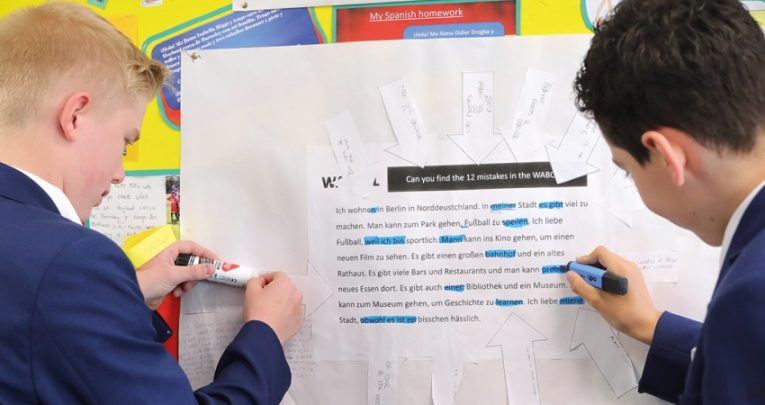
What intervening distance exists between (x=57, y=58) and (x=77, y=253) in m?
0.23

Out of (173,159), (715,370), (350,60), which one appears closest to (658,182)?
(715,370)

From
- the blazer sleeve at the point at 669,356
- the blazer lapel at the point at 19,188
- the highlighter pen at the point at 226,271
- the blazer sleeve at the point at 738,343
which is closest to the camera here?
the blazer sleeve at the point at 738,343

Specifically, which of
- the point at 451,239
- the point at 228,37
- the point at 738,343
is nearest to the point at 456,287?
the point at 451,239

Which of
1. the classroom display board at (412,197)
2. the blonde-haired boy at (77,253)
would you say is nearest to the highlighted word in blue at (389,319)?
the classroom display board at (412,197)

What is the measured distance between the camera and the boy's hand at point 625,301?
0.72 meters

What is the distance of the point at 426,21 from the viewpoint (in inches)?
31.1

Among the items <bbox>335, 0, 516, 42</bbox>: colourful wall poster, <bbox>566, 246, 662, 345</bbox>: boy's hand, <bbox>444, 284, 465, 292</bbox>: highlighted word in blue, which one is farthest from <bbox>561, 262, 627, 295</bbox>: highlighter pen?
<bbox>335, 0, 516, 42</bbox>: colourful wall poster

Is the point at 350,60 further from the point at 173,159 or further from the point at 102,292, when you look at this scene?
the point at 102,292

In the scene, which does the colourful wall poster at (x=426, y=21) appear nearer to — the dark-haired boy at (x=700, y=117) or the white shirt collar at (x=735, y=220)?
the dark-haired boy at (x=700, y=117)

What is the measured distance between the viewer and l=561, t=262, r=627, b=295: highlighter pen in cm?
70

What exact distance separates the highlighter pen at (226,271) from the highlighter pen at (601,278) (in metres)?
0.43

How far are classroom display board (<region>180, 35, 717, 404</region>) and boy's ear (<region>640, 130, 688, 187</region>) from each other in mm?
238

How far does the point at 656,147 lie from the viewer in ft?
1.70

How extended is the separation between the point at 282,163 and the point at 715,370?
1.87 ft
